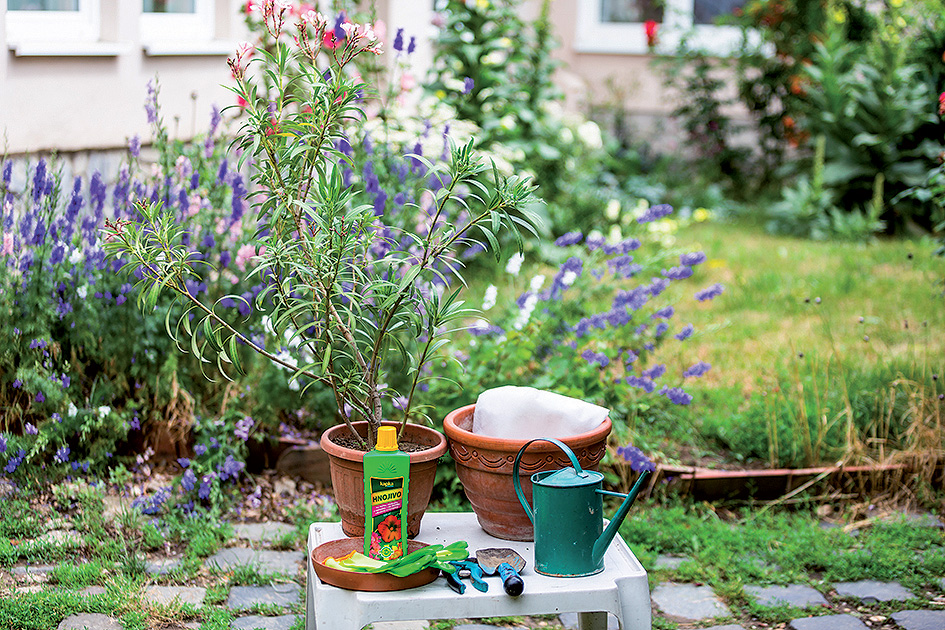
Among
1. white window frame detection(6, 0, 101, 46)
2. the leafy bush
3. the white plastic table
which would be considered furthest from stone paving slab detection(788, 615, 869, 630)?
the leafy bush

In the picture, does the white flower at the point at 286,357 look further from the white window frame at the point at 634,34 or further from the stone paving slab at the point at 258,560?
the white window frame at the point at 634,34

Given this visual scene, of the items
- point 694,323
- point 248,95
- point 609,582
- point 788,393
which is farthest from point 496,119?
point 609,582

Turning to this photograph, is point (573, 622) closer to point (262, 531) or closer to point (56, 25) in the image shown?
point (262, 531)

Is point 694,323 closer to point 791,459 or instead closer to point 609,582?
point 791,459

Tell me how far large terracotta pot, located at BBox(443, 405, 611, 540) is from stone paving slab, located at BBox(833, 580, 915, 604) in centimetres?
106

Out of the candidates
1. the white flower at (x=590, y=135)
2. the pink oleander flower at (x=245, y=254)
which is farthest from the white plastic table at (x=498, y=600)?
the white flower at (x=590, y=135)

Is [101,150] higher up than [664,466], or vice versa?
[101,150]

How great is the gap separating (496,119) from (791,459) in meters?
3.24

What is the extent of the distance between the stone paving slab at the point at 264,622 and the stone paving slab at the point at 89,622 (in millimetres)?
284

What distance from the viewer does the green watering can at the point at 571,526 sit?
188 cm

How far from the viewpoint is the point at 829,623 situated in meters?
2.52

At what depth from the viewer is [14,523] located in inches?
108

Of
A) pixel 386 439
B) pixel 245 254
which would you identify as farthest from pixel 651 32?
pixel 386 439

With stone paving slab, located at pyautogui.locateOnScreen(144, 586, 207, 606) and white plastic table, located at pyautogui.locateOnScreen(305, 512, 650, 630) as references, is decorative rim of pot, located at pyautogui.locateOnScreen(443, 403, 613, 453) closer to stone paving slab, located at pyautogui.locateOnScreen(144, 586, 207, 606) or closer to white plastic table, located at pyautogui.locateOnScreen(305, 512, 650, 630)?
white plastic table, located at pyautogui.locateOnScreen(305, 512, 650, 630)
